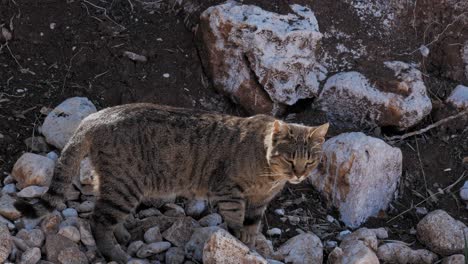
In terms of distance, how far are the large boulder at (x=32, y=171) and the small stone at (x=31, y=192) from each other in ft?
0.24

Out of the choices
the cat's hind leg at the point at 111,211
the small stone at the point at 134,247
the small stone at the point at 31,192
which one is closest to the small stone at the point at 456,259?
the small stone at the point at 134,247

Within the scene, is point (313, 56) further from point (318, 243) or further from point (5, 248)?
point (5, 248)

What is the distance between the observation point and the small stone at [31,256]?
16.6ft

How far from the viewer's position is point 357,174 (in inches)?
249

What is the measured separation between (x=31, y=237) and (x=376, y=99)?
3.43m

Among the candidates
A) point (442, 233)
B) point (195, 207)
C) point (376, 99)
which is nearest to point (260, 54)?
point (376, 99)

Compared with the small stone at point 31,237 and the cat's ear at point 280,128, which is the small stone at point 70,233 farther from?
the cat's ear at point 280,128

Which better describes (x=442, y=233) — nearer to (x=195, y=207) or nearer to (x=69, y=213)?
(x=195, y=207)

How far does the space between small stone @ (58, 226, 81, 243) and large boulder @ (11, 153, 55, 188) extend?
0.60 meters

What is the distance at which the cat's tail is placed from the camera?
17.1ft

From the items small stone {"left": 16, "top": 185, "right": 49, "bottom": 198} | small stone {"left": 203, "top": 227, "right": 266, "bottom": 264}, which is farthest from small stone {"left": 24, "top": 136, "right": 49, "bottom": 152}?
small stone {"left": 203, "top": 227, "right": 266, "bottom": 264}

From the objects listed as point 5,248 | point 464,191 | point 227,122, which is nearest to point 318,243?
point 227,122

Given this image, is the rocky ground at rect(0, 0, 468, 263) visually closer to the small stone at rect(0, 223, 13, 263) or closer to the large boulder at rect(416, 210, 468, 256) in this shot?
the large boulder at rect(416, 210, 468, 256)

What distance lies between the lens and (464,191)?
6566 mm
